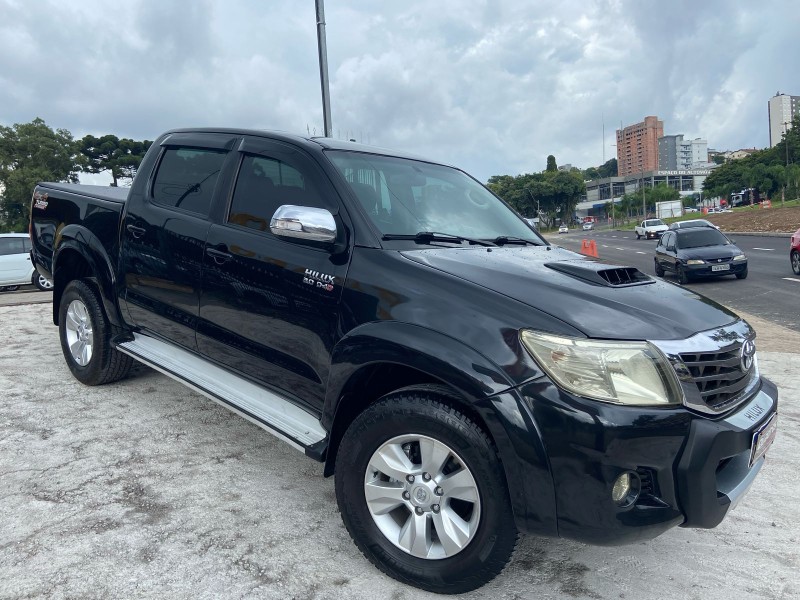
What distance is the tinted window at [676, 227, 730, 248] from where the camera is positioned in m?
16.1

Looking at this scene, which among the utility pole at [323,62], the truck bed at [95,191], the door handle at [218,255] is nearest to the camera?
the door handle at [218,255]

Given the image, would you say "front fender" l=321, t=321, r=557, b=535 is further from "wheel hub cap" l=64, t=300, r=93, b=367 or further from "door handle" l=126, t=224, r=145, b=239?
"wheel hub cap" l=64, t=300, r=93, b=367

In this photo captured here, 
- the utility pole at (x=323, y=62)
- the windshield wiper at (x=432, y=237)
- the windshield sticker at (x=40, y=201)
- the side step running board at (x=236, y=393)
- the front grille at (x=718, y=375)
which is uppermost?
the utility pole at (x=323, y=62)

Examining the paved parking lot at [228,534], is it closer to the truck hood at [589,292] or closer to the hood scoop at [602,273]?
the truck hood at [589,292]

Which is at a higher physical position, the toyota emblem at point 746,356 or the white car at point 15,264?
the white car at point 15,264

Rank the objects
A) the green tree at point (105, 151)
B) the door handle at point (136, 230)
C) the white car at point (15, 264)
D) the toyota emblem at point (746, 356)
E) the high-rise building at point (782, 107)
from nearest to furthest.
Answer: the toyota emblem at point (746, 356) → the door handle at point (136, 230) → the white car at point (15, 264) → the green tree at point (105, 151) → the high-rise building at point (782, 107)

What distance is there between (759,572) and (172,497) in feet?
8.79

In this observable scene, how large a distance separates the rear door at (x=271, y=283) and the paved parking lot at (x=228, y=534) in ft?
2.02

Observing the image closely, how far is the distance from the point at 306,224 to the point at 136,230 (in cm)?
184

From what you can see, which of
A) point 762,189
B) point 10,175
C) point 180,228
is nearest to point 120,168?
point 10,175

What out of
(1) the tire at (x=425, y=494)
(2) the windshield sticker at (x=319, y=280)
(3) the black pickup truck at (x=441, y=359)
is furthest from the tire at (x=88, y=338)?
(1) the tire at (x=425, y=494)

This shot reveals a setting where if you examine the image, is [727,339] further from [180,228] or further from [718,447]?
[180,228]

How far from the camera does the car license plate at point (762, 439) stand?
233 cm

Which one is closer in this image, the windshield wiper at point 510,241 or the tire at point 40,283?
the windshield wiper at point 510,241
